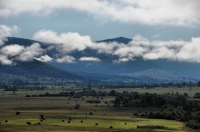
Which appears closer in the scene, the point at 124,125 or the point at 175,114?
the point at 124,125

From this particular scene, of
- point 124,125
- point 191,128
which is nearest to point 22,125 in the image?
point 124,125

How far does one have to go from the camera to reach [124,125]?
476ft

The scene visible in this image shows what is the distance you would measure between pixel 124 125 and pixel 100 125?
31.3ft

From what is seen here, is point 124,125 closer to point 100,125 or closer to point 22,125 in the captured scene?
point 100,125

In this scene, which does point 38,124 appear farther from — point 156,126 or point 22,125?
point 156,126

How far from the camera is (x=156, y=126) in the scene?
142000mm

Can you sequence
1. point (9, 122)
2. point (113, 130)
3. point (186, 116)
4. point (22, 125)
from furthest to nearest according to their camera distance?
point (186, 116), point (9, 122), point (22, 125), point (113, 130)

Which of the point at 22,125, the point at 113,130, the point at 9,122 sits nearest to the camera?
the point at 113,130

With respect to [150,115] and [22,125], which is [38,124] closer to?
[22,125]

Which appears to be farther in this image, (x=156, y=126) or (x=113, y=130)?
(x=156, y=126)

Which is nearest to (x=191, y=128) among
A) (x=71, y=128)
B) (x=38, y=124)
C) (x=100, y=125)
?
(x=100, y=125)

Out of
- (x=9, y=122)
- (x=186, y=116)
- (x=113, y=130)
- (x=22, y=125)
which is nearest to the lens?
(x=113, y=130)

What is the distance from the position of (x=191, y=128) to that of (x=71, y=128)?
1806 inches

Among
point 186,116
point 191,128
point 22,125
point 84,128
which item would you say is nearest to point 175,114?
point 186,116
